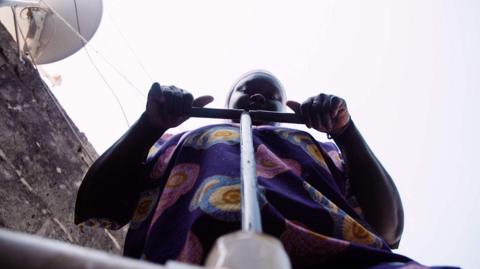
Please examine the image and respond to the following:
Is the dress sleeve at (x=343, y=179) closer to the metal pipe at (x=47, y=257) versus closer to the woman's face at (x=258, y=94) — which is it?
the woman's face at (x=258, y=94)

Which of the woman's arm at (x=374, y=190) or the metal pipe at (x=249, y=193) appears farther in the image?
the woman's arm at (x=374, y=190)

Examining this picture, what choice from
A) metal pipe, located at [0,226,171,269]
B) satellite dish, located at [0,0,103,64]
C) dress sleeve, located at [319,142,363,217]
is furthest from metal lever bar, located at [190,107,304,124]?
satellite dish, located at [0,0,103,64]

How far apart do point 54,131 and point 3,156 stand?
32 centimetres

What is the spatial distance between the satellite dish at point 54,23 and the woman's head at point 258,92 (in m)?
1.15

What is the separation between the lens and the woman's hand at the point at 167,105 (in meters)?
1.23

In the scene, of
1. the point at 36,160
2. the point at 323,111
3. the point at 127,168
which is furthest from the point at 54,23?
the point at 323,111

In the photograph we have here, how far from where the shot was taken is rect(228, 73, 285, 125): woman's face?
1.78 m

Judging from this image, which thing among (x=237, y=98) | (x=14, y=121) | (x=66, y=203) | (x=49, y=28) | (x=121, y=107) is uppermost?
(x=49, y=28)

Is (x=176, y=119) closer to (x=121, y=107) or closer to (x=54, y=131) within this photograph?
(x=54, y=131)

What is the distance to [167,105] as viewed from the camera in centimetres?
124

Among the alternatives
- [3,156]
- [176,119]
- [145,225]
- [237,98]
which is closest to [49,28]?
[3,156]

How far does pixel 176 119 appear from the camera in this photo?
1.28m

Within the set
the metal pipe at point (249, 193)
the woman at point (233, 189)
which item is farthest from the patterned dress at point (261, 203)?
the metal pipe at point (249, 193)

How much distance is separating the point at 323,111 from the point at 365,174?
25 centimetres
